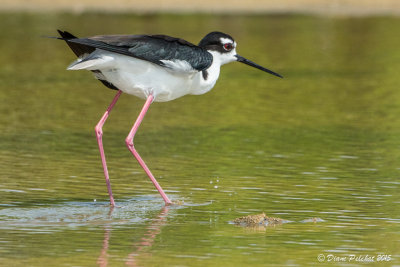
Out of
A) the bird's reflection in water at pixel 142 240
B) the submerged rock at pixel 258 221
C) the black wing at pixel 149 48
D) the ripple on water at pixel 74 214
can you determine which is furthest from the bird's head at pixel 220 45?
the submerged rock at pixel 258 221

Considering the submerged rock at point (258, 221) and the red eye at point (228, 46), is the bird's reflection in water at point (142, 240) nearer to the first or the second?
the submerged rock at point (258, 221)

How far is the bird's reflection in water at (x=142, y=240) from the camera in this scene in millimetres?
6922

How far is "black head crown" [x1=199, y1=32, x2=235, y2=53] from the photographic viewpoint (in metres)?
9.61

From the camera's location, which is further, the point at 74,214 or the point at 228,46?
the point at 228,46

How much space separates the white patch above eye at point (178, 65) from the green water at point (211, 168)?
1.12 metres

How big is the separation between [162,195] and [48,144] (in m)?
3.14

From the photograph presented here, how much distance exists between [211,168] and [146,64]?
1923 millimetres

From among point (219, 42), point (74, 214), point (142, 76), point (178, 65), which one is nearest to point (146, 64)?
point (142, 76)

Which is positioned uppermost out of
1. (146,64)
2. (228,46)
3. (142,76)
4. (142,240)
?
(228,46)

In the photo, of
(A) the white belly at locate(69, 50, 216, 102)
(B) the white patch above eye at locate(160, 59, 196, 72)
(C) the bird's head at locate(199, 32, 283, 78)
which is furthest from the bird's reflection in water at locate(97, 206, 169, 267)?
(C) the bird's head at locate(199, 32, 283, 78)

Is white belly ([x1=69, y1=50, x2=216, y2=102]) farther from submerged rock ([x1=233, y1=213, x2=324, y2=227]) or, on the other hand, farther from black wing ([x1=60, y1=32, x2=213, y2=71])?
submerged rock ([x1=233, y1=213, x2=324, y2=227])

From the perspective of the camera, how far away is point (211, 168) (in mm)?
10586

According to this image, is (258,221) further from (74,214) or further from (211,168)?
(211,168)

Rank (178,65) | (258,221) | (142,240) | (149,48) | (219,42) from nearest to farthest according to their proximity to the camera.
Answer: (142,240), (258,221), (149,48), (178,65), (219,42)
